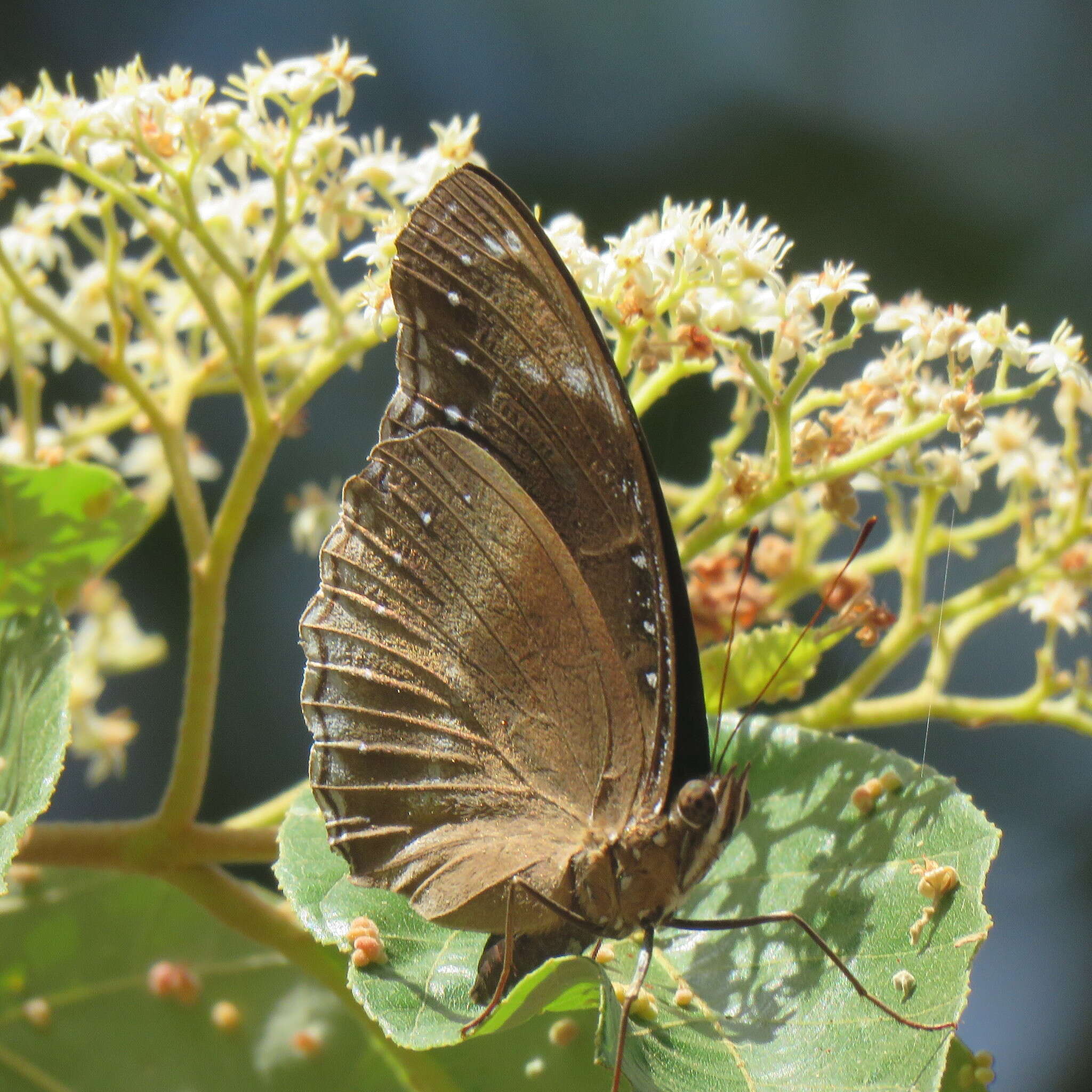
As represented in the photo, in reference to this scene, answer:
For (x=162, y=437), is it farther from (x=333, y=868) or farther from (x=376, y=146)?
(x=333, y=868)

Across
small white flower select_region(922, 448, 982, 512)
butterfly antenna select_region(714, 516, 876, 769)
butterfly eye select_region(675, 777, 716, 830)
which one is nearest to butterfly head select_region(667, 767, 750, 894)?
butterfly eye select_region(675, 777, 716, 830)

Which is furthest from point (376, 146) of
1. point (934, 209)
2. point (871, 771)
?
point (934, 209)

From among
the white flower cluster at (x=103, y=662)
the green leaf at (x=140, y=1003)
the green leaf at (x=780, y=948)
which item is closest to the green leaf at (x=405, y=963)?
the green leaf at (x=780, y=948)

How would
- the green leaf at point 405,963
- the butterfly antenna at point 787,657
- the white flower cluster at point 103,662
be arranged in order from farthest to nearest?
1. the white flower cluster at point 103,662
2. the butterfly antenna at point 787,657
3. the green leaf at point 405,963

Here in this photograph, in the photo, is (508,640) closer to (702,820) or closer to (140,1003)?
(702,820)

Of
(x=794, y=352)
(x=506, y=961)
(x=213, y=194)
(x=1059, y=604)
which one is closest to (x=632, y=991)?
(x=506, y=961)

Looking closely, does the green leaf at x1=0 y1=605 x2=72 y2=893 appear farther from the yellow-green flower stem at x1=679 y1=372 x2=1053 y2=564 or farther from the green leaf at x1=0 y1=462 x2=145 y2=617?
the yellow-green flower stem at x1=679 y1=372 x2=1053 y2=564

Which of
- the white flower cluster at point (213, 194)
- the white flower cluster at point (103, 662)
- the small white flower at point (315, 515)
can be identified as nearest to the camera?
the white flower cluster at point (213, 194)

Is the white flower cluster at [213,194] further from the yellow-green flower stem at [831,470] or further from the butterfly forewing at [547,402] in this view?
the yellow-green flower stem at [831,470]
